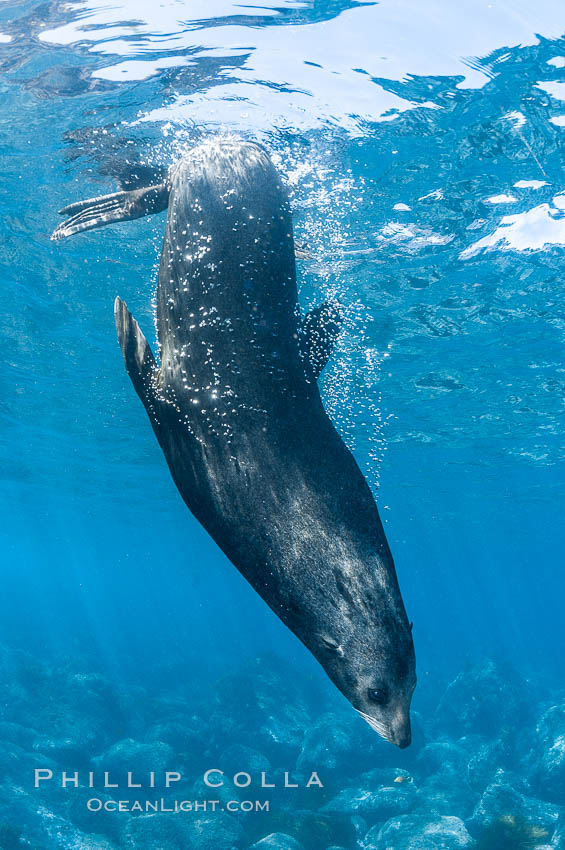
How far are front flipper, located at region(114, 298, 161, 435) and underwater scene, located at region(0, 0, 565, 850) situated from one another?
15 mm

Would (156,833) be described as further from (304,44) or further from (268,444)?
(304,44)

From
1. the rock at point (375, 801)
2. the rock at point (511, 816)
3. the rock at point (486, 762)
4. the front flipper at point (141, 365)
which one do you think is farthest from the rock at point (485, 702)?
the front flipper at point (141, 365)

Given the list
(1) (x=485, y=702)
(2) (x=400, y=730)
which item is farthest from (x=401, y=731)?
(1) (x=485, y=702)

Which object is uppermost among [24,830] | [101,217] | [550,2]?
[550,2]

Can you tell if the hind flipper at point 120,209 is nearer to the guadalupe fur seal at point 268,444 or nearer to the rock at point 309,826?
the guadalupe fur seal at point 268,444

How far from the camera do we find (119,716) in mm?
23609

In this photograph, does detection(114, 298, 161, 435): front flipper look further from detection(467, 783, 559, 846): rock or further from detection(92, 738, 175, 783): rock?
detection(92, 738, 175, 783): rock

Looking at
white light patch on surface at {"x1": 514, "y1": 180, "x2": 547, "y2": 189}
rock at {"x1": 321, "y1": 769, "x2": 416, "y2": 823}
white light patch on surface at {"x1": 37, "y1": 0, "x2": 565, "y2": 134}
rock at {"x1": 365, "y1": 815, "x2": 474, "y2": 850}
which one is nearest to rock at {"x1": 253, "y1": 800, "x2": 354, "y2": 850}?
rock at {"x1": 321, "y1": 769, "x2": 416, "y2": 823}

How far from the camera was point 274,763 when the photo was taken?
1998 centimetres

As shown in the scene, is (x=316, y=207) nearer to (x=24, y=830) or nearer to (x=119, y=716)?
(x=24, y=830)

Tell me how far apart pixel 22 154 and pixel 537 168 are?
7.51 meters

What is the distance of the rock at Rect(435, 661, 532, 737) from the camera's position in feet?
75.6

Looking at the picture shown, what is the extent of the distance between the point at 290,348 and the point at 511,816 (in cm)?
1516

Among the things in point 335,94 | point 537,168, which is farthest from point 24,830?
point 537,168
